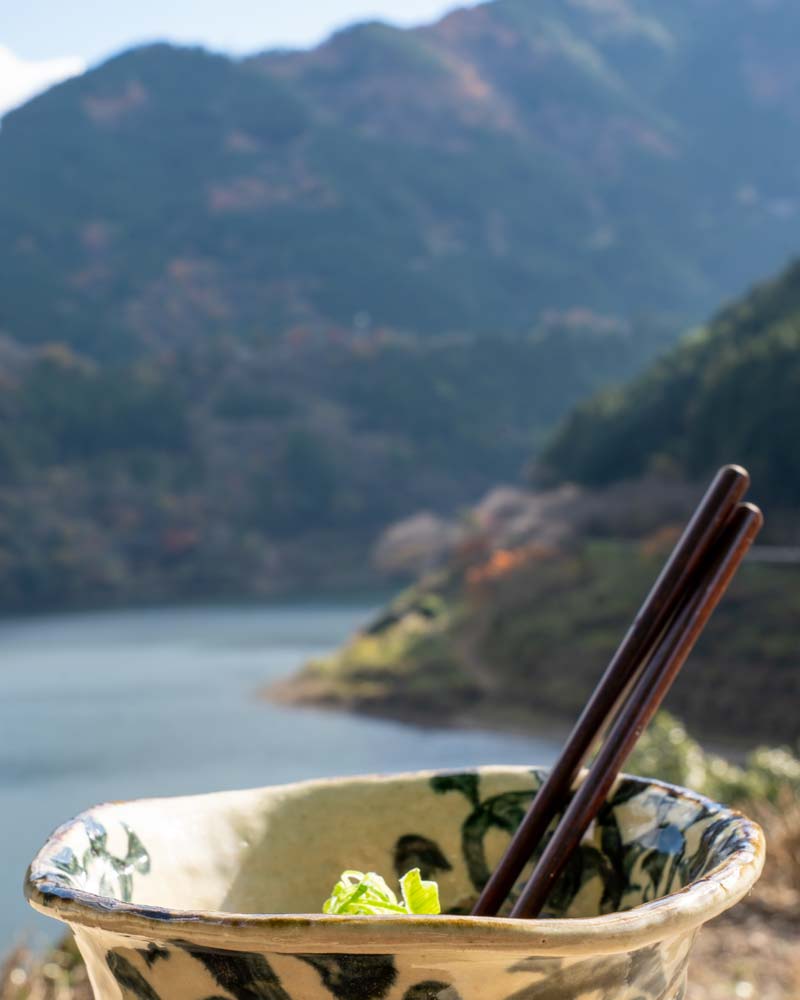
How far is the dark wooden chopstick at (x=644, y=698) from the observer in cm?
57

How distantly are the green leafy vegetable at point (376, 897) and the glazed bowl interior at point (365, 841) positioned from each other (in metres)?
0.08

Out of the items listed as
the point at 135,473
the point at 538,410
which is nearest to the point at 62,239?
the point at 135,473

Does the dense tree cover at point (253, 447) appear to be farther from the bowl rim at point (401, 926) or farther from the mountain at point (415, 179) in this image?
the bowl rim at point (401, 926)

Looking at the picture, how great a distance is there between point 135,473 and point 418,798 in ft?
71.9

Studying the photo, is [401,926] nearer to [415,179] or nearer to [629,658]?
[629,658]

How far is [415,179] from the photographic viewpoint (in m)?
36.8

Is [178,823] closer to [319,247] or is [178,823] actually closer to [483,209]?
[319,247]

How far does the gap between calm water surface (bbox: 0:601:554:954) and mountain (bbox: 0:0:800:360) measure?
1466cm

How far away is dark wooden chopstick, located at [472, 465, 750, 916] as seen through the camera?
58 centimetres

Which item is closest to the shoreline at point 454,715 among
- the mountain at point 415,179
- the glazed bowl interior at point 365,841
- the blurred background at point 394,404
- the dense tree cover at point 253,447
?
the blurred background at point 394,404

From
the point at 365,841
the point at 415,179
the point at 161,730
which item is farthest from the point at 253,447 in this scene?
the point at 365,841

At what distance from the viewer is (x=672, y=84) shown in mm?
43625

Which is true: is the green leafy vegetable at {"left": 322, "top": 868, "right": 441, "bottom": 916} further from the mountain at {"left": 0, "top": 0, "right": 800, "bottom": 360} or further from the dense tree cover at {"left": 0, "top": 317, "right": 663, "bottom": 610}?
the mountain at {"left": 0, "top": 0, "right": 800, "bottom": 360}

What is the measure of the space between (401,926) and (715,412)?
11.6m
